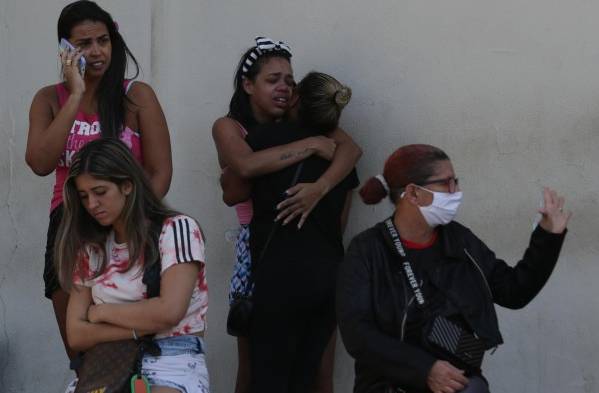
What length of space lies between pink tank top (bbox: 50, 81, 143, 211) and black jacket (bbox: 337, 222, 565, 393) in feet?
4.08

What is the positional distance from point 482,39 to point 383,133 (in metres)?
0.66

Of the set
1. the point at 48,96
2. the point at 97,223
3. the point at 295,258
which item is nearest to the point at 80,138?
the point at 48,96

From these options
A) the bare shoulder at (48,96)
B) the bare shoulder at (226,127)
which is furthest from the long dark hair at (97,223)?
the bare shoulder at (226,127)

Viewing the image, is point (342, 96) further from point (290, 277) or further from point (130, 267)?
point (130, 267)

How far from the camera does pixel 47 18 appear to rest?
6.45m

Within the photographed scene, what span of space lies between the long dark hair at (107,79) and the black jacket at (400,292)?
4.26 ft

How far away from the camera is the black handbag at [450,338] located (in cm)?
396

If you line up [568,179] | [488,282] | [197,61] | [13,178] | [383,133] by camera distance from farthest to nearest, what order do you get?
[13,178], [197,61], [383,133], [568,179], [488,282]

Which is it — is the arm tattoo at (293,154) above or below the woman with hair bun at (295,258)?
Result: above

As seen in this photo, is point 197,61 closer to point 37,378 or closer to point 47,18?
point 47,18

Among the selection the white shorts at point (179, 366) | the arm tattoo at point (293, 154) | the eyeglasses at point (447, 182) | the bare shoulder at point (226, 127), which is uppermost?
the eyeglasses at point (447, 182)

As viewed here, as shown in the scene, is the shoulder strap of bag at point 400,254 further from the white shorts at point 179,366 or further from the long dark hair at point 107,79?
the long dark hair at point 107,79

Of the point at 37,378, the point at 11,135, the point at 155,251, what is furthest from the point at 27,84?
the point at 155,251

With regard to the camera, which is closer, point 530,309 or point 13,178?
point 530,309
